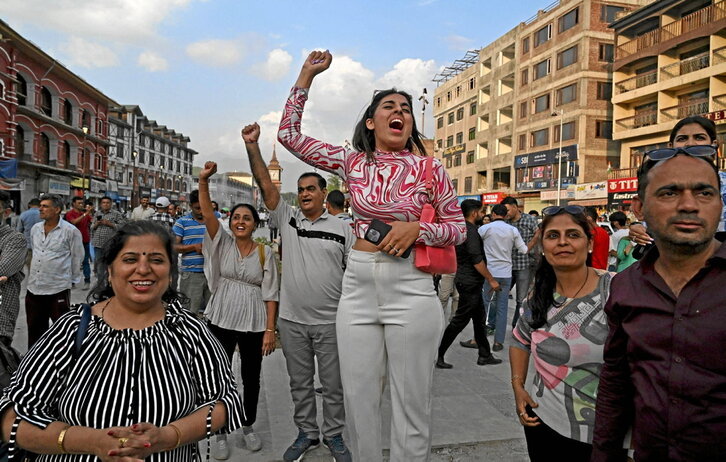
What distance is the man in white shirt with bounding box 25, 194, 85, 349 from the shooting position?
5223mm

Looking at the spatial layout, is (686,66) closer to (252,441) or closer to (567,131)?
(567,131)

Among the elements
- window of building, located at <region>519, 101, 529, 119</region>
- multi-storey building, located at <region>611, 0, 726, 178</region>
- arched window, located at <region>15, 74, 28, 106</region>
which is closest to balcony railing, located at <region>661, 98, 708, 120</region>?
multi-storey building, located at <region>611, 0, 726, 178</region>

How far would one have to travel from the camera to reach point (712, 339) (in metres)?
1.32

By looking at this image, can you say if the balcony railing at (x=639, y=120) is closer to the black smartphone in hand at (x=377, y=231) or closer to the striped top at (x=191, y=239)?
the striped top at (x=191, y=239)

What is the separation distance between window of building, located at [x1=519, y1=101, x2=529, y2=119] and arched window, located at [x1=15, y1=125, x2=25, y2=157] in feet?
112

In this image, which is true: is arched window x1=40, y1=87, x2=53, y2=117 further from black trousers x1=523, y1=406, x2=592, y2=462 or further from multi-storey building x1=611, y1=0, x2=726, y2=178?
multi-storey building x1=611, y1=0, x2=726, y2=178

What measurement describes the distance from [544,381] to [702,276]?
0.94m

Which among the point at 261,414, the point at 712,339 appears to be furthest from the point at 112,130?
the point at 712,339

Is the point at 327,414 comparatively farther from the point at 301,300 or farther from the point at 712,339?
the point at 712,339

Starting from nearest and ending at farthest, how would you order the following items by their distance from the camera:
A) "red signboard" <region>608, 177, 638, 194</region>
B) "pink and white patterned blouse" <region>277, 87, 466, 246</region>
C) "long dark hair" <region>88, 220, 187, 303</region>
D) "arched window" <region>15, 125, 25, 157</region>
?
1. "long dark hair" <region>88, 220, 187, 303</region>
2. "pink and white patterned blouse" <region>277, 87, 466, 246</region>
3. "red signboard" <region>608, 177, 638, 194</region>
4. "arched window" <region>15, 125, 25, 157</region>

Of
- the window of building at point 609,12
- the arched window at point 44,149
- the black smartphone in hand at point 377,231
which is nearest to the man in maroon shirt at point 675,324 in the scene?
the black smartphone in hand at point 377,231

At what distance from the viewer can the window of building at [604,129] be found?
30.6 m

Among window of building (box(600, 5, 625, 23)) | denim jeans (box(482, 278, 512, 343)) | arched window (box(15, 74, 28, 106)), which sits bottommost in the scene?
denim jeans (box(482, 278, 512, 343))

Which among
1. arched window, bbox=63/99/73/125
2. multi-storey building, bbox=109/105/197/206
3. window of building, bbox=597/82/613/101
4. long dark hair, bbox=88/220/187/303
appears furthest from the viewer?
multi-storey building, bbox=109/105/197/206
